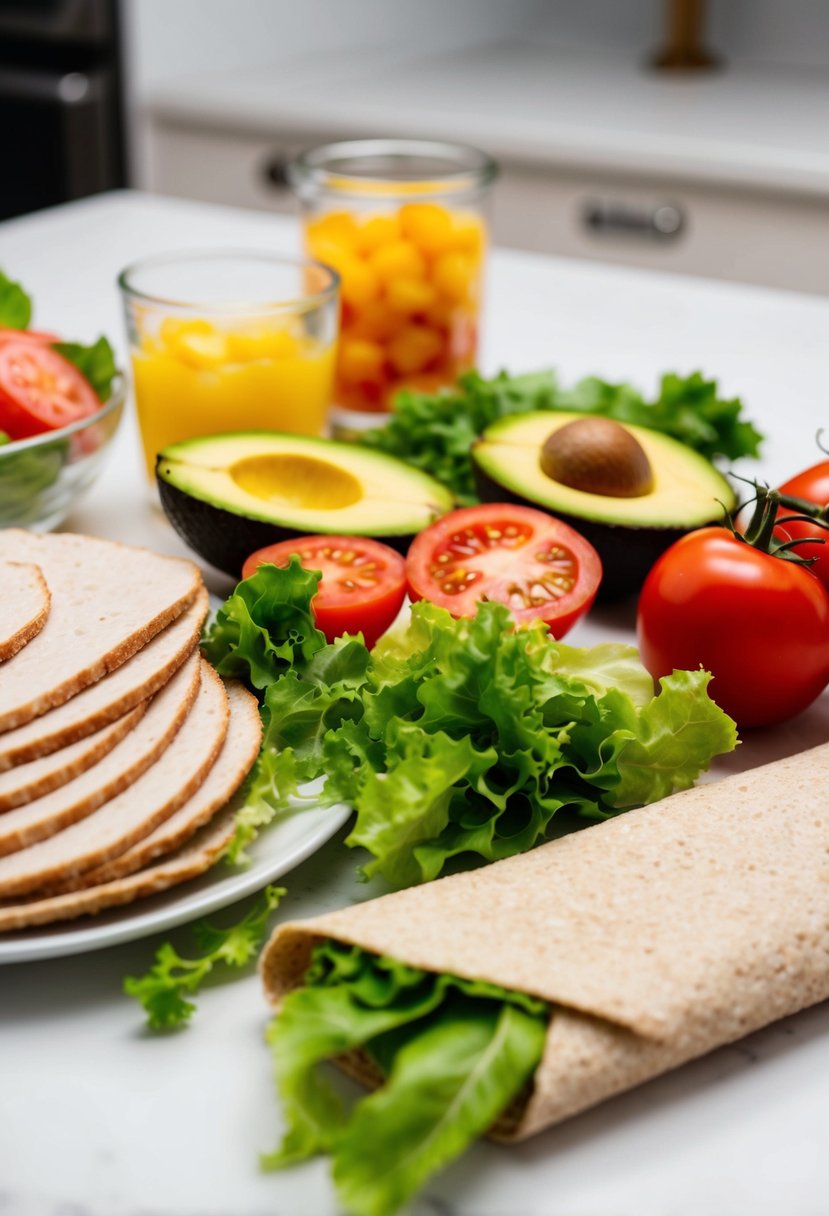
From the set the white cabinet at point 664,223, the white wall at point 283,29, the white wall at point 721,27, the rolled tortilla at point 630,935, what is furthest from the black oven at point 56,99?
the rolled tortilla at point 630,935

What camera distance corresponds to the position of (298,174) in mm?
2221

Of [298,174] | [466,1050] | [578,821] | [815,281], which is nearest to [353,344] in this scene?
[298,174]

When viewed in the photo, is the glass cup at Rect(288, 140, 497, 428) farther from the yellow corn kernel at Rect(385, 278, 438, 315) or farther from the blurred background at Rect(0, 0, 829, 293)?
the blurred background at Rect(0, 0, 829, 293)

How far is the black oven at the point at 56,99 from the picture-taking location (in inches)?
161

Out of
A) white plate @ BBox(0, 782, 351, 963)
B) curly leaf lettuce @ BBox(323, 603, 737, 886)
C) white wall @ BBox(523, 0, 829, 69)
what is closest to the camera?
white plate @ BBox(0, 782, 351, 963)

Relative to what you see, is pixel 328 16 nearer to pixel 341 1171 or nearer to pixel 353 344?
pixel 353 344

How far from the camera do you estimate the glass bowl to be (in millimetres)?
1663

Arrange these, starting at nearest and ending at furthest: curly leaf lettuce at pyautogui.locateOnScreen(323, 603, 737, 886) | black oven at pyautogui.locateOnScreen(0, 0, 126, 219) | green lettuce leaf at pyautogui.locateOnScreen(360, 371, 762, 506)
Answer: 1. curly leaf lettuce at pyautogui.locateOnScreen(323, 603, 737, 886)
2. green lettuce leaf at pyautogui.locateOnScreen(360, 371, 762, 506)
3. black oven at pyautogui.locateOnScreen(0, 0, 126, 219)

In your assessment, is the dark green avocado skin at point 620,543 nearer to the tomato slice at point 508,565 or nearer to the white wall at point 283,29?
the tomato slice at point 508,565

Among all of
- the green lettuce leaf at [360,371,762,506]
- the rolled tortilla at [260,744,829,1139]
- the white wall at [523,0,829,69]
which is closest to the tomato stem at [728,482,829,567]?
the rolled tortilla at [260,744,829,1139]

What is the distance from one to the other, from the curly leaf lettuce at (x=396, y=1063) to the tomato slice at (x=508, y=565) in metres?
0.54

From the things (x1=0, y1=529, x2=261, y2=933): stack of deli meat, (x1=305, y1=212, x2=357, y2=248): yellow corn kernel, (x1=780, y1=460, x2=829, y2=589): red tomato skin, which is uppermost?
(x1=305, y1=212, x2=357, y2=248): yellow corn kernel

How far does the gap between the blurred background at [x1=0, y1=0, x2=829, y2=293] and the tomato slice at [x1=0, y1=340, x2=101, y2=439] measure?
7.47ft

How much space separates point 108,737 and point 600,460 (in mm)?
Result: 725
